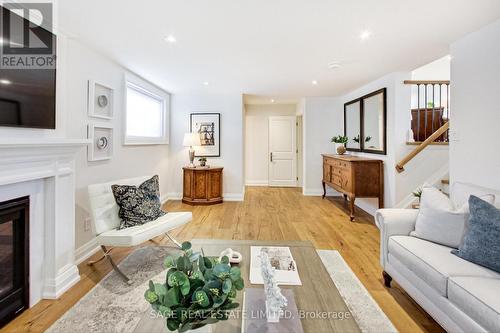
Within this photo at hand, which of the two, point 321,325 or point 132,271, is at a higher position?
point 321,325

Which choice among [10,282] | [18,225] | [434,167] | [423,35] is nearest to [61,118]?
[18,225]

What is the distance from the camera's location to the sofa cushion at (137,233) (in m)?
2.11

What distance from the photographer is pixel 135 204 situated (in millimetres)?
2508

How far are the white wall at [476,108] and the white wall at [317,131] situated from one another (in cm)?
303

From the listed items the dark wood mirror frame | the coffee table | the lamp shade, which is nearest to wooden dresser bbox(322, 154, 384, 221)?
the dark wood mirror frame

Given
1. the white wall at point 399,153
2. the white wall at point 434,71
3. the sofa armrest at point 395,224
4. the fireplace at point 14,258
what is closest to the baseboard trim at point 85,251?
the fireplace at point 14,258

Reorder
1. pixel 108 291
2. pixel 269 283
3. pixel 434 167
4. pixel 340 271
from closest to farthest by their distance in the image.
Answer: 1. pixel 269 283
2. pixel 108 291
3. pixel 340 271
4. pixel 434 167

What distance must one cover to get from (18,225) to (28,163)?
1.57 feet

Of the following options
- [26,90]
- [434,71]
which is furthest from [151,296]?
[434,71]

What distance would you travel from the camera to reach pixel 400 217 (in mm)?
2035

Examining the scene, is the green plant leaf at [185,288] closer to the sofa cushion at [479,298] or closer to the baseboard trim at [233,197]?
the sofa cushion at [479,298]

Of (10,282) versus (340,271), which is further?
(340,271)

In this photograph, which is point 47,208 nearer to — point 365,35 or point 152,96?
point 152,96

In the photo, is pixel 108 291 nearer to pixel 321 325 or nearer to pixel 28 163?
pixel 28 163
